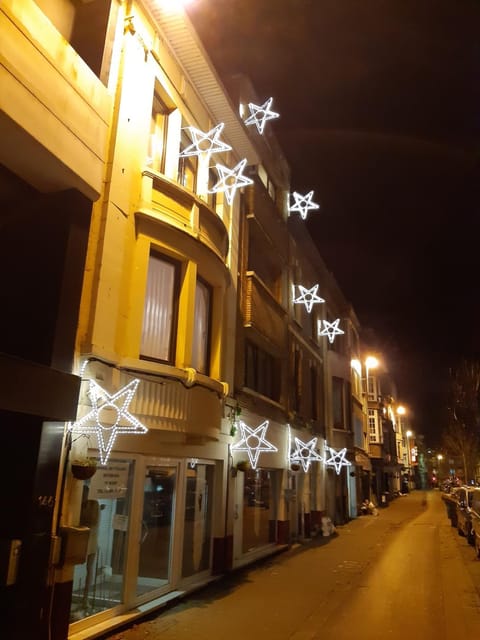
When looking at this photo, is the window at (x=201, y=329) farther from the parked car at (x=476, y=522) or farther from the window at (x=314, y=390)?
the window at (x=314, y=390)

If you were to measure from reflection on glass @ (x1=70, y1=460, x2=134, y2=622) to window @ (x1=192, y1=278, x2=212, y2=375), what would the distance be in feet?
9.08

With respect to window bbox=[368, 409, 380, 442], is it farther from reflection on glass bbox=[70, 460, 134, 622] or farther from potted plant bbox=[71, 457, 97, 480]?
potted plant bbox=[71, 457, 97, 480]

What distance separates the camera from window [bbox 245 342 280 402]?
1478cm

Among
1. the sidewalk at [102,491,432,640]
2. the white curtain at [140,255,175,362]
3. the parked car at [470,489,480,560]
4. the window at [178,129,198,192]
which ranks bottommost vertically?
the sidewalk at [102,491,432,640]

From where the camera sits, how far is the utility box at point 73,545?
6.64m

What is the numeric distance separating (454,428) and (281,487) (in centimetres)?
3569

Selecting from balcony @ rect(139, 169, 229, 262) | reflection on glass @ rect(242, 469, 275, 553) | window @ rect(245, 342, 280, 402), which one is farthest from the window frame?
reflection on glass @ rect(242, 469, 275, 553)

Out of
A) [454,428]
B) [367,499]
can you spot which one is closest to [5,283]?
[367,499]

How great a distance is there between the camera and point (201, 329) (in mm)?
10766

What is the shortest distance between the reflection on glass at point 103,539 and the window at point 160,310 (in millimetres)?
2076

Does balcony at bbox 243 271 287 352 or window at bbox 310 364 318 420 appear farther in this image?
window at bbox 310 364 318 420

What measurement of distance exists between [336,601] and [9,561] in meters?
6.45

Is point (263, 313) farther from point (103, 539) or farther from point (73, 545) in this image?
point (73, 545)

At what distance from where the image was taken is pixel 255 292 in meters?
14.5
